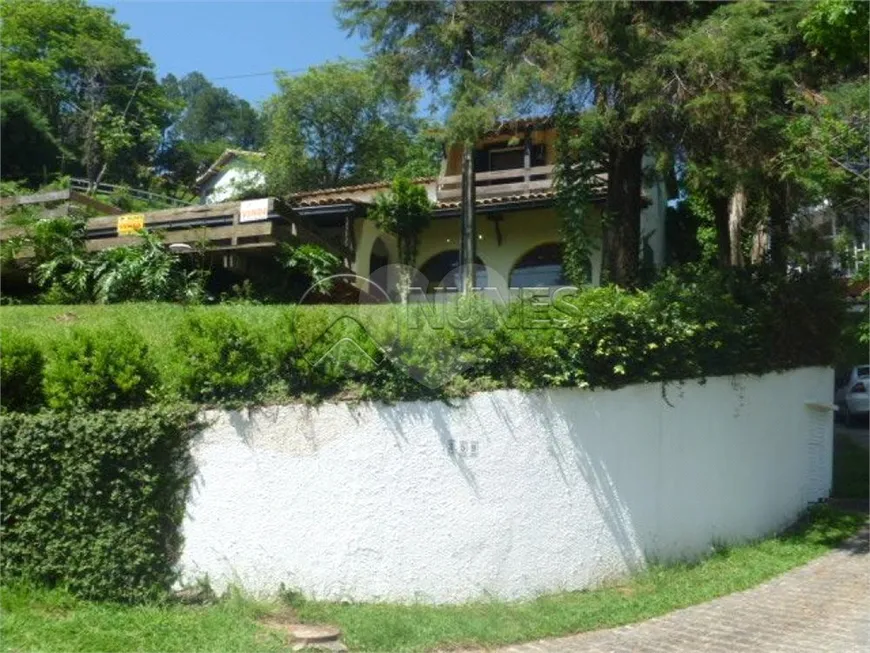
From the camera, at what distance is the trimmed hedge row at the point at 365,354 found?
23.7 ft

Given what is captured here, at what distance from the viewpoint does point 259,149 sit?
34.2m

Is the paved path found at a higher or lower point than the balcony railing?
lower

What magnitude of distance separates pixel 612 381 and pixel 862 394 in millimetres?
13593

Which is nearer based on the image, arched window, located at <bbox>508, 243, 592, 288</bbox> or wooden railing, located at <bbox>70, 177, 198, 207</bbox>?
arched window, located at <bbox>508, 243, 592, 288</bbox>

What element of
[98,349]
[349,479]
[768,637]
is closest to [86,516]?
[98,349]

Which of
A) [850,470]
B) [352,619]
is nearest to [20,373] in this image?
[352,619]

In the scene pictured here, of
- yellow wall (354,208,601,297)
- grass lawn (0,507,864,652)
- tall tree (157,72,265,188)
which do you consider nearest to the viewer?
grass lawn (0,507,864,652)

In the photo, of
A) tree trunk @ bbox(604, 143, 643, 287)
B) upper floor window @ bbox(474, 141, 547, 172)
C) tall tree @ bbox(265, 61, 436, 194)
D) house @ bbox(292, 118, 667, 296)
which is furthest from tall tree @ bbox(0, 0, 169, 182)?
tree trunk @ bbox(604, 143, 643, 287)

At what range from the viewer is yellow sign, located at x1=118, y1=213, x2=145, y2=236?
554 inches

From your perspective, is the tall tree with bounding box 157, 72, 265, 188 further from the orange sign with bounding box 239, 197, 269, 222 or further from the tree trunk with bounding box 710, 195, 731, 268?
the tree trunk with bounding box 710, 195, 731, 268

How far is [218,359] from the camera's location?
7398 mm

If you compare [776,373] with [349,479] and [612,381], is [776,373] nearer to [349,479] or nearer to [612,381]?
[612,381]

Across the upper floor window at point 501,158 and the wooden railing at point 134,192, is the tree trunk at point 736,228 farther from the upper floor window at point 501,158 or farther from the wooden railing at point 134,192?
the wooden railing at point 134,192

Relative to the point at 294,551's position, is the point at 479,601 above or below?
below
